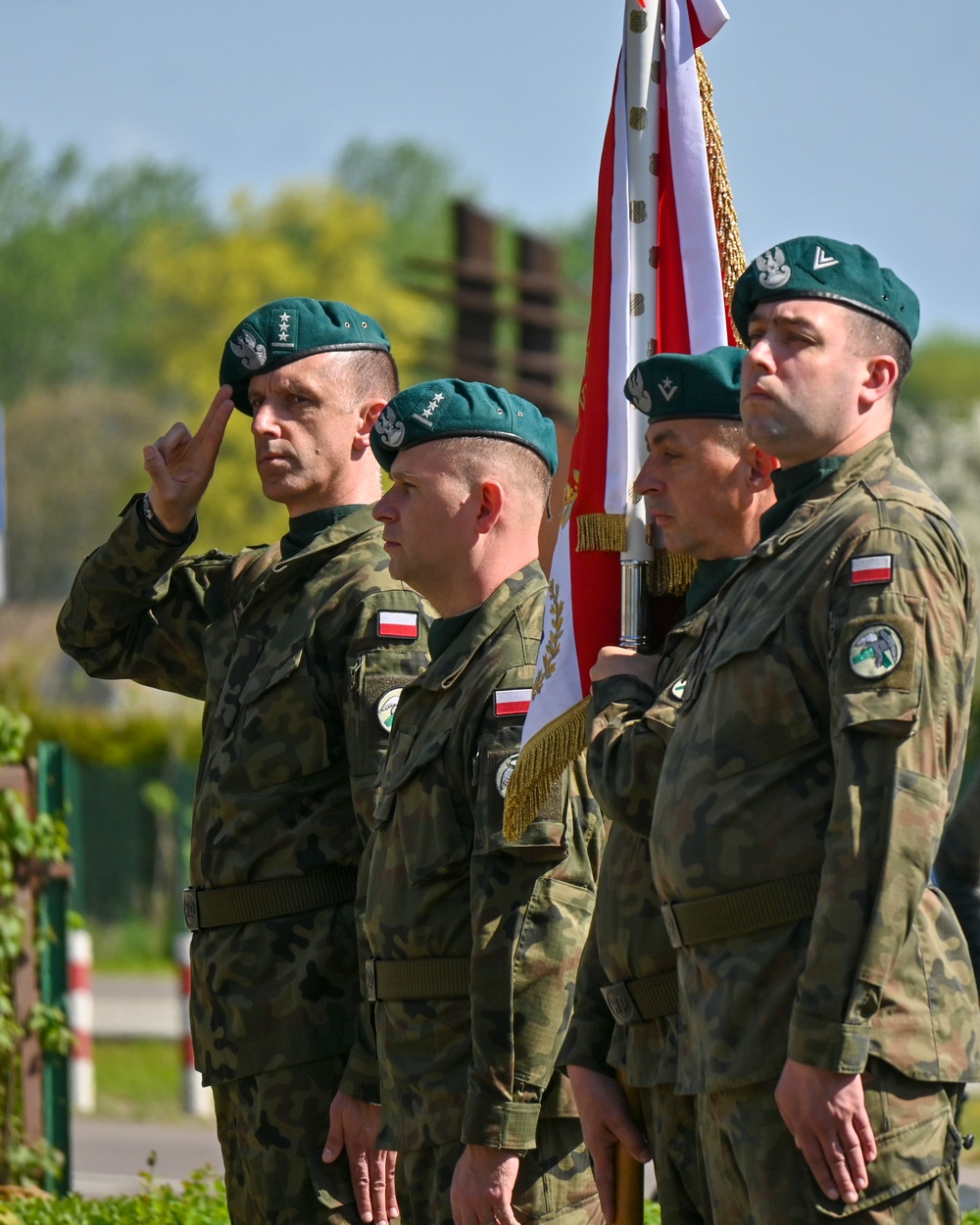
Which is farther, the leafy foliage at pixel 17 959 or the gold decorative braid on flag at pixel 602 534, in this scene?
the leafy foliage at pixel 17 959

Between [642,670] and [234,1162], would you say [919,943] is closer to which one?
[642,670]

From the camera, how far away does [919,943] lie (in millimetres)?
3111

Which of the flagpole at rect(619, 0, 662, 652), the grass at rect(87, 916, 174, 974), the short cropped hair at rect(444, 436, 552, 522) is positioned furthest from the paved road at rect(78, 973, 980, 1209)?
the grass at rect(87, 916, 174, 974)

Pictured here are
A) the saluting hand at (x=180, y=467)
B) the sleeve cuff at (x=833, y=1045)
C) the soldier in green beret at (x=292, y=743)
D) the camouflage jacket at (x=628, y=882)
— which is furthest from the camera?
the saluting hand at (x=180, y=467)

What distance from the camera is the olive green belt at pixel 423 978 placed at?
403 cm

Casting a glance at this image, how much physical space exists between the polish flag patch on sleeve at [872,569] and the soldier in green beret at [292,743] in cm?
156

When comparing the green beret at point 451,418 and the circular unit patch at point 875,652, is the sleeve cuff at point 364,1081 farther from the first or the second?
the circular unit patch at point 875,652

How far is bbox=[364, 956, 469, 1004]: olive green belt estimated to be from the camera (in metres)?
4.03

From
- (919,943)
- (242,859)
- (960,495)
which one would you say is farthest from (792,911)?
(960,495)

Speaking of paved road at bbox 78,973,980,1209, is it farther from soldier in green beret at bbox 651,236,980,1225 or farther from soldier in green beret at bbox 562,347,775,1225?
soldier in green beret at bbox 651,236,980,1225

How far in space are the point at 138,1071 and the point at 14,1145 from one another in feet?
20.0

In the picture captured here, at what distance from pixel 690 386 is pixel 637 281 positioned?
27.6 inches

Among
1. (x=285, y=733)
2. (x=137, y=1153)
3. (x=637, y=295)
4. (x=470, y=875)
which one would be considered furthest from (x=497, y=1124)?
(x=137, y=1153)

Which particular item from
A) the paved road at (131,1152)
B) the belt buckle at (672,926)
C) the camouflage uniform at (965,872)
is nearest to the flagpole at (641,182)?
the belt buckle at (672,926)
